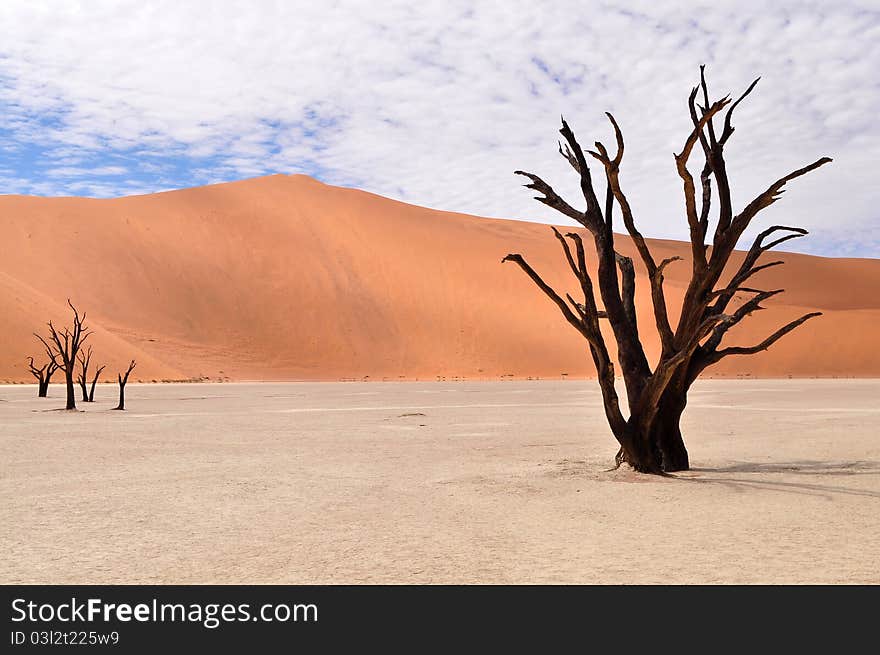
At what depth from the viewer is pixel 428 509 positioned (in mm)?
7781

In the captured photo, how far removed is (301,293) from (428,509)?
6647cm

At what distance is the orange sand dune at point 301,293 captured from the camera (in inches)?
→ 2489

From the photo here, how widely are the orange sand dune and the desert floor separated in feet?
135

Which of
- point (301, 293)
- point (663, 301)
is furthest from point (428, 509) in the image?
point (301, 293)

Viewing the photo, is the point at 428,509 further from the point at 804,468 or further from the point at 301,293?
the point at 301,293

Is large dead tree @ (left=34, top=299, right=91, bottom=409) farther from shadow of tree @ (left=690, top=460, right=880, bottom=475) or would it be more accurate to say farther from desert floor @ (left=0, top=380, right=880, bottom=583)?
shadow of tree @ (left=690, top=460, right=880, bottom=475)

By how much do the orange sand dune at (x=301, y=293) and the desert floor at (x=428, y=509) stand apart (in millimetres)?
41196

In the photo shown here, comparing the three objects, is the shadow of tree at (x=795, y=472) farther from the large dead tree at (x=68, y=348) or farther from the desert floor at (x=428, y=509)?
the large dead tree at (x=68, y=348)

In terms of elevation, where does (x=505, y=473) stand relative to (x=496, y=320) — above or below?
below

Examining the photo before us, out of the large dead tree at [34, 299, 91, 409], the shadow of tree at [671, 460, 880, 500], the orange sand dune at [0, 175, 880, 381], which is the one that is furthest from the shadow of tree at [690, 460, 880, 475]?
the orange sand dune at [0, 175, 880, 381]

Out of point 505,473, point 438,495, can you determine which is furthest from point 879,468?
point 438,495

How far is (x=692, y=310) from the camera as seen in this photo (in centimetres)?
1016
